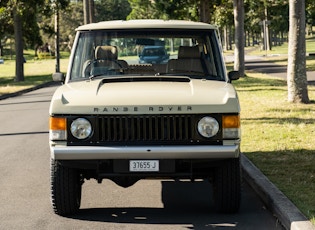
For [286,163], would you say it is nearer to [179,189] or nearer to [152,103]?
[179,189]

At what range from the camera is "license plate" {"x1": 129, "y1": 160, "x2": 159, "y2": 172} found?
6.60 m

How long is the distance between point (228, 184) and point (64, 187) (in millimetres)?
1656

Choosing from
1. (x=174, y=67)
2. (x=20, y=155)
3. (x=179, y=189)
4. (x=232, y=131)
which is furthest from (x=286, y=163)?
(x=20, y=155)

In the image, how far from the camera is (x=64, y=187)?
22.8ft

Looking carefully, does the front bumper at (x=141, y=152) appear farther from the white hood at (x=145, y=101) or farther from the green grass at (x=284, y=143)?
the green grass at (x=284, y=143)

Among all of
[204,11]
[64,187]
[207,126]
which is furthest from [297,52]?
[204,11]

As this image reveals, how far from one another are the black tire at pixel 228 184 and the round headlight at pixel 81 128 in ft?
4.50

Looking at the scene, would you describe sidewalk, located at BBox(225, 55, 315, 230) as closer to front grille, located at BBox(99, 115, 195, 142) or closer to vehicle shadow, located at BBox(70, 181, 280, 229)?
vehicle shadow, located at BBox(70, 181, 280, 229)

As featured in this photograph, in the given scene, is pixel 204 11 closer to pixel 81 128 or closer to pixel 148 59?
pixel 148 59

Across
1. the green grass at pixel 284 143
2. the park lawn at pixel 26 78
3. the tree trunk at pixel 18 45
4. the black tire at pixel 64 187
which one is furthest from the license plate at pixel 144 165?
the tree trunk at pixel 18 45

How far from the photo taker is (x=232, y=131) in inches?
261

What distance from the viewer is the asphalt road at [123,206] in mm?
6836

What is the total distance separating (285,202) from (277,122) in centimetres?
716

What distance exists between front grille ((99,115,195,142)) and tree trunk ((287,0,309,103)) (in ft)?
35.1
